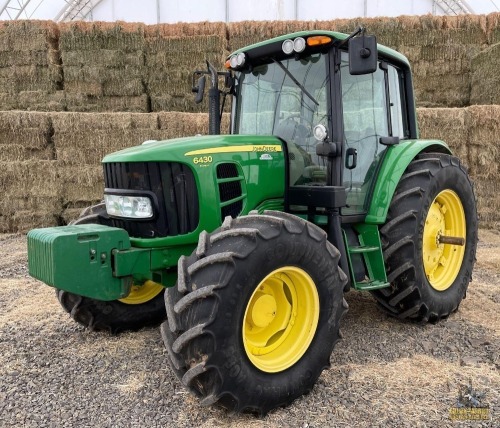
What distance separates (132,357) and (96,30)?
797cm

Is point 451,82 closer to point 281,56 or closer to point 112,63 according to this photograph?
point 112,63

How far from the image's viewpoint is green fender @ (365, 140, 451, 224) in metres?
3.65

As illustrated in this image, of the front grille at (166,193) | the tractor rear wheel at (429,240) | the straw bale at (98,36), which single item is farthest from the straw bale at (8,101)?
the tractor rear wheel at (429,240)

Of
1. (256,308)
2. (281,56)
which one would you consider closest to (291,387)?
(256,308)

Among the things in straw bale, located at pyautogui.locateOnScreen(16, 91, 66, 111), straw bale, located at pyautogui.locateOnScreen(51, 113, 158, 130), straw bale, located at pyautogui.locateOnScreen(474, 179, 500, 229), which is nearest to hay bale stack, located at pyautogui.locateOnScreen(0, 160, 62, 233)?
straw bale, located at pyautogui.locateOnScreen(51, 113, 158, 130)

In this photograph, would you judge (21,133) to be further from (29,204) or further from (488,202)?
(488,202)

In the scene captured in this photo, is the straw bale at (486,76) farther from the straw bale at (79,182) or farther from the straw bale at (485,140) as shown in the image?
the straw bale at (79,182)

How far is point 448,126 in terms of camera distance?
851cm

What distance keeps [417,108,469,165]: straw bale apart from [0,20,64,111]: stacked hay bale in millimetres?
6683

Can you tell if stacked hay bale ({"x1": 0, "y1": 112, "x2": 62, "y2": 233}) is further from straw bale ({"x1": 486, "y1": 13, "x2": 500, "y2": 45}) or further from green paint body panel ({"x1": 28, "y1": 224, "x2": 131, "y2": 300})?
straw bale ({"x1": 486, "y1": 13, "x2": 500, "y2": 45})

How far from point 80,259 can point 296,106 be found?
69.4 inches

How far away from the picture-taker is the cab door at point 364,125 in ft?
11.8

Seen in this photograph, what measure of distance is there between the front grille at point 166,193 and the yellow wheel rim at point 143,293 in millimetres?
875

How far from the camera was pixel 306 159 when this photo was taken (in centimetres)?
351
